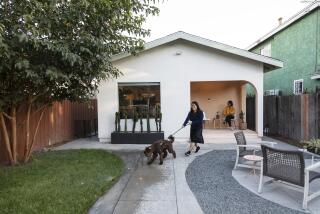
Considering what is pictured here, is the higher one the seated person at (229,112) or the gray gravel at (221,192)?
the seated person at (229,112)

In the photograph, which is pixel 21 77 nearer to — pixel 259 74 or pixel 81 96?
pixel 81 96

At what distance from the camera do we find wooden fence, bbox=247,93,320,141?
10.0 meters

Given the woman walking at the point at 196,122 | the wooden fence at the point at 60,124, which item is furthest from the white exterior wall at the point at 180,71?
the woman walking at the point at 196,122

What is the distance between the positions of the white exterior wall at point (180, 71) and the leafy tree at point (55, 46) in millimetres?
2715

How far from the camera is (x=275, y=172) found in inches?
200

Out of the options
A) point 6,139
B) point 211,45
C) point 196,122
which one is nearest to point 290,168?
point 196,122

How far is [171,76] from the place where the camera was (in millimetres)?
11344

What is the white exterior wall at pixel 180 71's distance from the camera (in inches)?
442

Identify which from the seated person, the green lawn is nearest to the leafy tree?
the green lawn

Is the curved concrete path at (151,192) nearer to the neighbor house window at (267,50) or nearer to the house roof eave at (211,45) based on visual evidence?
the house roof eave at (211,45)

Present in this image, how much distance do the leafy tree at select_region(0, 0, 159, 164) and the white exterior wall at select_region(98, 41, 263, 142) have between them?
271 centimetres

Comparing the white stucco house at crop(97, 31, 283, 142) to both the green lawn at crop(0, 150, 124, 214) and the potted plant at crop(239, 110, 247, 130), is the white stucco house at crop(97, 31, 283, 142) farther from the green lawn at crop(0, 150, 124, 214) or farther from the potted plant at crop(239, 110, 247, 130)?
the green lawn at crop(0, 150, 124, 214)

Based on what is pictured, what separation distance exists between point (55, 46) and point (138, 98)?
586 cm

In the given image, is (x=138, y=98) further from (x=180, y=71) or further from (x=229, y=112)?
(x=229, y=112)
